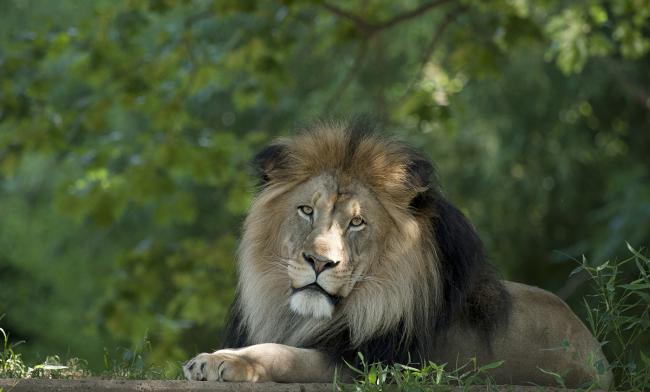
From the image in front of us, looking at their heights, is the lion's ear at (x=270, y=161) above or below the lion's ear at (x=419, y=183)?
above

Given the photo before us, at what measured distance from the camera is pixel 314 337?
4.69m

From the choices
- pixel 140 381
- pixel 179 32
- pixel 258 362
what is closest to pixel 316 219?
pixel 258 362

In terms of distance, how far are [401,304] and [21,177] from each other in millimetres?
13174

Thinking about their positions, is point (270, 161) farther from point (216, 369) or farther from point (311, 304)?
point (216, 369)

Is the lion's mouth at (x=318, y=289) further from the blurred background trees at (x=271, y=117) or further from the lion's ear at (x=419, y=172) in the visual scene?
the blurred background trees at (x=271, y=117)

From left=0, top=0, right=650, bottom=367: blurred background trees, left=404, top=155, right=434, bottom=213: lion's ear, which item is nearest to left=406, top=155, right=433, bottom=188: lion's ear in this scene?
left=404, top=155, right=434, bottom=213: lion's ear

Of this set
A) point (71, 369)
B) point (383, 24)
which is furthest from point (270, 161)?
point (383, 24)

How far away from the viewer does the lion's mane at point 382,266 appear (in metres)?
4.68

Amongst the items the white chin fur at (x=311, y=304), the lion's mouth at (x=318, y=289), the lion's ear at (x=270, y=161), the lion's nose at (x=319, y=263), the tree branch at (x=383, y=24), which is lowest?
the white chin fur at (x=311, y=304)

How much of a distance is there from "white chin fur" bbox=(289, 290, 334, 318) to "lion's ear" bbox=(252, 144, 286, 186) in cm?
64

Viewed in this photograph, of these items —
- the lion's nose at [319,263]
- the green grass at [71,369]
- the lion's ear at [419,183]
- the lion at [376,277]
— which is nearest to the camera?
the green grass at [71,369]

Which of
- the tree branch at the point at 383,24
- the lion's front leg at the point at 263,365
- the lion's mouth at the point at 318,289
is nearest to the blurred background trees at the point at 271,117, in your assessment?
the tree branch at the point at 383,24

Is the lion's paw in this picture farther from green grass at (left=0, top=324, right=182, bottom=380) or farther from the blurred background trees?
the blurred background trees

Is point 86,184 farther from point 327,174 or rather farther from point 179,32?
point 327,174
